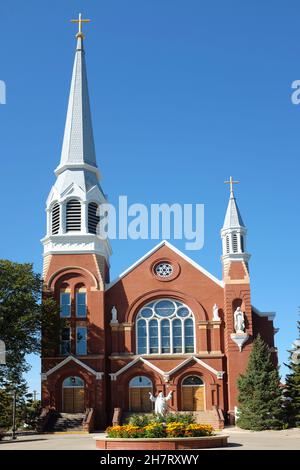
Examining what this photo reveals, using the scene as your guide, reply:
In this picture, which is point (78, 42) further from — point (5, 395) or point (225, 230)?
point (5, 395)

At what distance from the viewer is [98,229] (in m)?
52.0

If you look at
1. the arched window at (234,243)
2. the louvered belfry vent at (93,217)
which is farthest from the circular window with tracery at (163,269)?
the louvered belfry vent at (93,217)

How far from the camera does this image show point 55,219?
171ft

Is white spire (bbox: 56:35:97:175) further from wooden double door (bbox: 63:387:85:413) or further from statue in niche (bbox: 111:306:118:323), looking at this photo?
wooden double door (bbox: 63:387:85:413)

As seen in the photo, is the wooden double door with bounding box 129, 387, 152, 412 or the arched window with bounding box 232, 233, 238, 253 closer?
the wooden double door with bounding box 129, 387, 152, 412

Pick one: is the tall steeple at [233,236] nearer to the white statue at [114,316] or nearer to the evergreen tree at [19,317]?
the white statue at [114,316]

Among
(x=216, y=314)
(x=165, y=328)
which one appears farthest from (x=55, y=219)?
(x=216, y=314)

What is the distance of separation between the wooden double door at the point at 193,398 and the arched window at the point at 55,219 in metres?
14.1

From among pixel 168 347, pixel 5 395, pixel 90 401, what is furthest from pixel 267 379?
pixel 5 395

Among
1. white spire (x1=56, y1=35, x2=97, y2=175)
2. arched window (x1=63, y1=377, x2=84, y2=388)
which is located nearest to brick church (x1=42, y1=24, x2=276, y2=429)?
arched window (x1=63, y1=377, x2=84, y2=388)

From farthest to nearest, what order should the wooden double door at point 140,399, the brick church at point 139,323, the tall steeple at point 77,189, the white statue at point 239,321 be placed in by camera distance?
the tall steeple at point 77,189 → the white statue at point 239,321 → the wooden double door at point 140,399 → the brick church at point 139,323

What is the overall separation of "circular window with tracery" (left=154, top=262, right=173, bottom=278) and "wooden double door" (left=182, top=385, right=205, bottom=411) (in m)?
7.83

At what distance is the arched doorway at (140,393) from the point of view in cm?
4815

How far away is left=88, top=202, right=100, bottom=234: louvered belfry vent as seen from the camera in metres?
51.7
